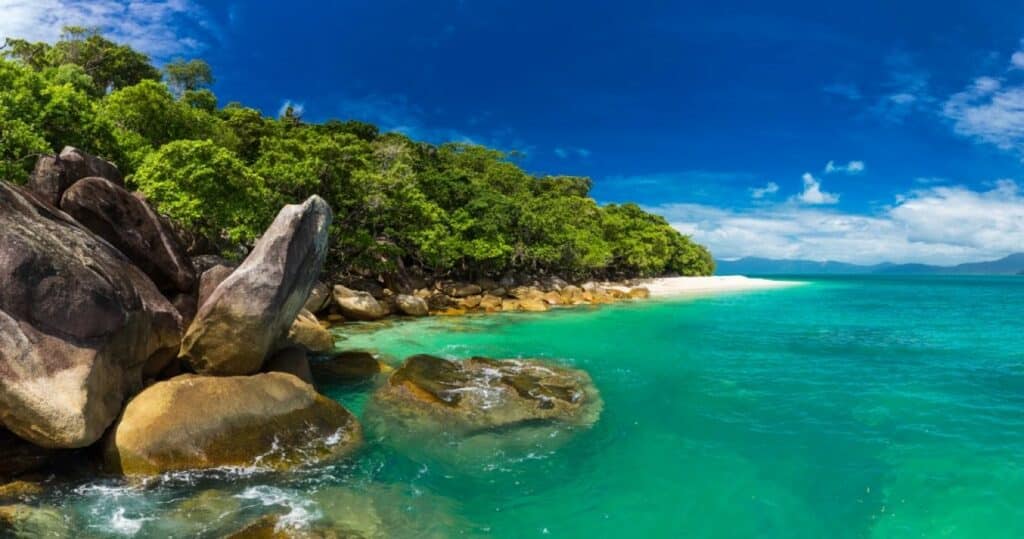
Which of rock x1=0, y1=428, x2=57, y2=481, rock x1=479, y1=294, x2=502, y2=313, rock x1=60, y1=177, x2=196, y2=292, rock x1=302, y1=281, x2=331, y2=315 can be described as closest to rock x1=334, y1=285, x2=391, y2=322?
rock x1=302, y1=281, x2=331, y2=315

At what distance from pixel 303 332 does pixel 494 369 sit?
250 inches

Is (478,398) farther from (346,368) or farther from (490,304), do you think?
(490,304)

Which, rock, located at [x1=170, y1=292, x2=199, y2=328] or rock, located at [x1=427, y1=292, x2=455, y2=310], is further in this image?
rock, located at [x1=427, y1=292, x2=455, y2=310]

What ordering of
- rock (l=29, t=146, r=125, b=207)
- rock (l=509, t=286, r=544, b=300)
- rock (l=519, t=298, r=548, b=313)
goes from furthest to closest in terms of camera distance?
rock (l=509, t=286, r=544, b=300) → rock (l=519, t=298, r=548, b=313) → rock (l=29, t=146, r=125, b=207)

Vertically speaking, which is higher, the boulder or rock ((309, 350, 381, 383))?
the boulder

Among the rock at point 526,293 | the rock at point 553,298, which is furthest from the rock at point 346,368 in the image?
the rock at point 553,298

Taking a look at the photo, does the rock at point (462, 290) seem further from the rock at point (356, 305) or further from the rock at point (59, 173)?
the rock at point (59, 173)

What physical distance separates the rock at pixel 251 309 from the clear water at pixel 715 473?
116 inches

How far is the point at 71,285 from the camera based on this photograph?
334 inches

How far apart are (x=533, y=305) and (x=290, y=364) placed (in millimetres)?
27534

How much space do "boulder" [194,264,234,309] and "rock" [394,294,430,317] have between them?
1813 cm

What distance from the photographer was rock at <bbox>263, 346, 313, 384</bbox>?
39.9ft

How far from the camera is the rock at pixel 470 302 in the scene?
3656cm

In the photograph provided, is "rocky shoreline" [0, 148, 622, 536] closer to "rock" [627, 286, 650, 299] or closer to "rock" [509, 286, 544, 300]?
"rock" [509, 286, 544, 300]
